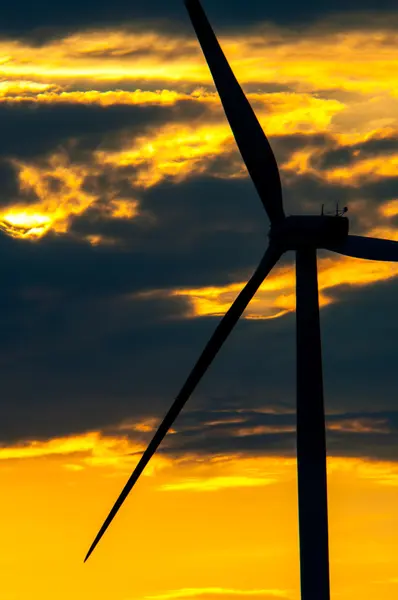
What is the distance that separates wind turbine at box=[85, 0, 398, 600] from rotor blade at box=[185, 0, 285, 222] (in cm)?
7

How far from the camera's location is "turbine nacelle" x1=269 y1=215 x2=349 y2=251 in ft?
410

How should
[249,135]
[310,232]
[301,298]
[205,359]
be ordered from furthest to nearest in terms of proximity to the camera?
[249,135], [310,232], [301,298], [205,359]

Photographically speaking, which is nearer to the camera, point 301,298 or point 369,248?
point 301,298

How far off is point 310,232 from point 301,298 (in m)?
5.05

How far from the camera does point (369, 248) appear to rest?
128m

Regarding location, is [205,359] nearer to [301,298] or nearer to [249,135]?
[301,298]

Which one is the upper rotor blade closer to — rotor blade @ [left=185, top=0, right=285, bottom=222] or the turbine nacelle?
the turbine nacelle

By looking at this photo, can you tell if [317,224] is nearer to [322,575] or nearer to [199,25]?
[199,25]

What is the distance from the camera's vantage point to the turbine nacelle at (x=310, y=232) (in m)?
125

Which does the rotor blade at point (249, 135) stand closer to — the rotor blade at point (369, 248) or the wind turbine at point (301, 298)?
the wind turbine at point (301, 298)

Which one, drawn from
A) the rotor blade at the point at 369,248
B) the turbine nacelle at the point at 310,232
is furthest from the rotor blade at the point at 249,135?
the rotor blade at the point at 369,248

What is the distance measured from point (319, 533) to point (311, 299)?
15.0 meters

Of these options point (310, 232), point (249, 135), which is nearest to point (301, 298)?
point (310, 232)

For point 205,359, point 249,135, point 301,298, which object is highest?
point 249,135
